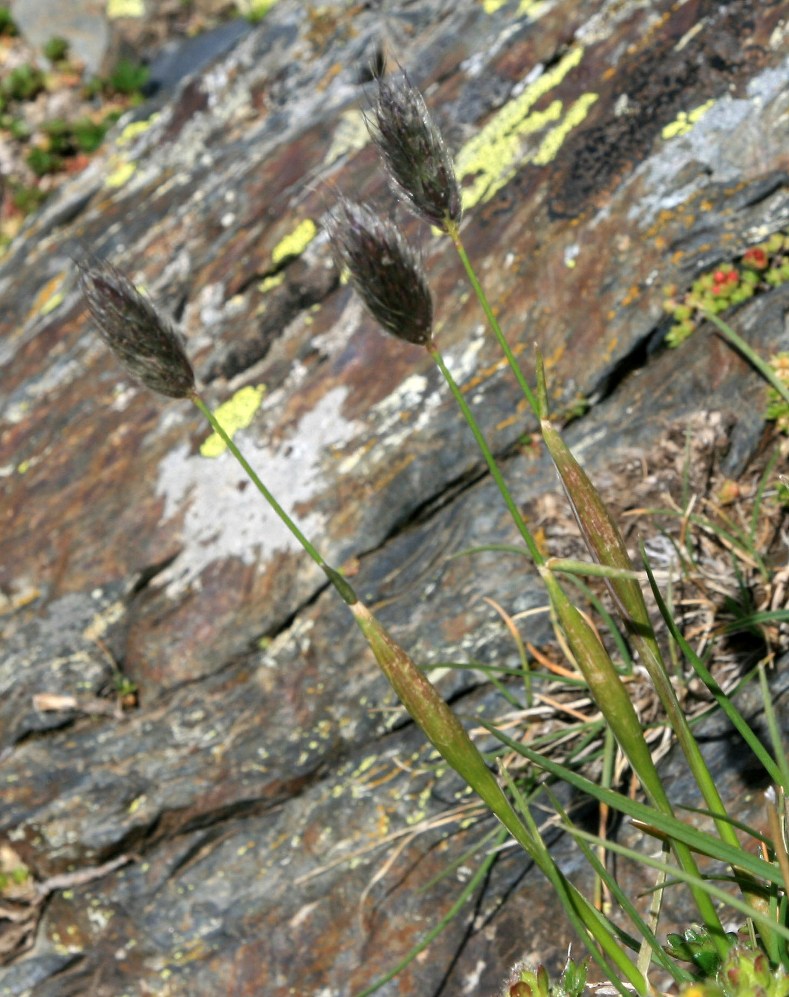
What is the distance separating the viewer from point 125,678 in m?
4.10

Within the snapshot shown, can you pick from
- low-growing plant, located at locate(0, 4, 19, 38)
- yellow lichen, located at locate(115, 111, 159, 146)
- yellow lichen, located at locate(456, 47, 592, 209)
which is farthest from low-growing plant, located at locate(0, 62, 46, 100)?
yellow lichen, located at locate(456, 47, 592, 209)

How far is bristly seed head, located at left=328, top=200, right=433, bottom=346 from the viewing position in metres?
1.79

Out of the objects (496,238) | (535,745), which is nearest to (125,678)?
(535,745)

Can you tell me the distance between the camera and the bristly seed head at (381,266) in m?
1.79

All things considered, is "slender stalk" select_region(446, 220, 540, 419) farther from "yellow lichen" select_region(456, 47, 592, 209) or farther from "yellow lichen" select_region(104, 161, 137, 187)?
"yellow lichen" select_region(104, 161, 137, 187)

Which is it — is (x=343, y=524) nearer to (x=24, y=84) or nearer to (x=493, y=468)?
(x=493, y=468)

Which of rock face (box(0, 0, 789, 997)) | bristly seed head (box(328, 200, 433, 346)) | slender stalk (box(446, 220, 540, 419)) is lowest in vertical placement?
rock face (box(0, 0, 789, 997))

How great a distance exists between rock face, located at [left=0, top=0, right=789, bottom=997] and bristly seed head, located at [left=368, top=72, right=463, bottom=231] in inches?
64.9

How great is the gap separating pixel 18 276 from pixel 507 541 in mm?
4943

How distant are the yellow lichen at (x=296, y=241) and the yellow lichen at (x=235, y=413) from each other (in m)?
0.77

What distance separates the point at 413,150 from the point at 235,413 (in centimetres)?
275

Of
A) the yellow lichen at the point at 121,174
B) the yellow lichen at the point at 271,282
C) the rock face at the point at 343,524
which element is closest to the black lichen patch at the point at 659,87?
the rock face at the point at 343,524

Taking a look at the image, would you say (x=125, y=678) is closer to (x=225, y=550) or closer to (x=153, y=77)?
(x=225, y=550)

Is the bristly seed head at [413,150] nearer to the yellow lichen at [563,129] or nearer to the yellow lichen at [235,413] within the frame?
the yellow lichen at [563,129]
